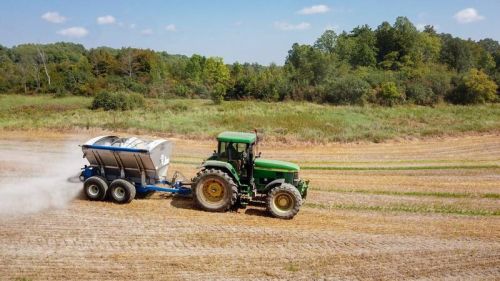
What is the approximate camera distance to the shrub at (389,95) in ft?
157

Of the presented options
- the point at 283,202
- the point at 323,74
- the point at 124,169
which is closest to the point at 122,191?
the point at 124,169

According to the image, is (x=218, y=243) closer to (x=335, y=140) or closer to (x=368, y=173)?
(x=368, y=173)

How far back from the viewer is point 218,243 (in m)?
10.6

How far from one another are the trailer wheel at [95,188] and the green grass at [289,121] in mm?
13478

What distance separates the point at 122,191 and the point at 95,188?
853 mm

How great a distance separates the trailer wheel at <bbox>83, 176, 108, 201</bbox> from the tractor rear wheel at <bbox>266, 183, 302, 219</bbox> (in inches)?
191

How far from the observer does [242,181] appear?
12727mm

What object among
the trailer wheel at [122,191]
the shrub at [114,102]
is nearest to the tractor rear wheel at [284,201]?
the trailer wheel at [122,191]

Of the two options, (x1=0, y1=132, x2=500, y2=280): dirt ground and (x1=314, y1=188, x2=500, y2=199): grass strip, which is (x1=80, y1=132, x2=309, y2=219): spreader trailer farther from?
(x1=314, y1=188, x2=500, y2=199): grass strip

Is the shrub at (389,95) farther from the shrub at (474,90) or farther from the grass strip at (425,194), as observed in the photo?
the grass strip at (425,194)

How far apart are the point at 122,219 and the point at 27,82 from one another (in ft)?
210

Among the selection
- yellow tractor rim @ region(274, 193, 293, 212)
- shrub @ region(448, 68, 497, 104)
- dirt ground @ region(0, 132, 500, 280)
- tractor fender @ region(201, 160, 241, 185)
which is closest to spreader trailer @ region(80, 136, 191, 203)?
dirt ground @ region(0, 132, 500, 280)

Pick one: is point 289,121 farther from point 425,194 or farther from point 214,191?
point 214,191

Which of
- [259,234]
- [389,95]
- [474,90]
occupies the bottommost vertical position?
[259,234]
